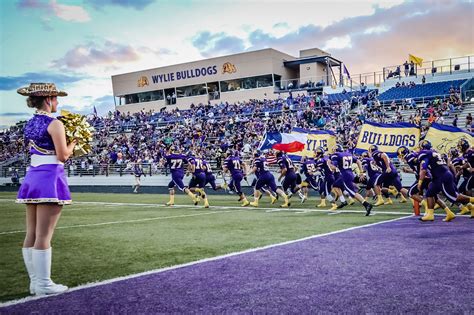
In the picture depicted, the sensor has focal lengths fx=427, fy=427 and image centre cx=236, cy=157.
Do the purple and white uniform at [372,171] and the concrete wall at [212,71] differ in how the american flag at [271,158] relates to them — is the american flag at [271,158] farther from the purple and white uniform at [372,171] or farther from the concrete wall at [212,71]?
the concrete wall at [212,71]

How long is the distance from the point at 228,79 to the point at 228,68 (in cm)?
106

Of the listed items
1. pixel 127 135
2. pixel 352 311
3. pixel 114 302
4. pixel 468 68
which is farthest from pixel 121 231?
pixel 127 135

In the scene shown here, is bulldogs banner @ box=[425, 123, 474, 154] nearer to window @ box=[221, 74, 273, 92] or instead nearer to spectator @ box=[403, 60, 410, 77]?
spectator @ box=[403, 60, 410, 77]

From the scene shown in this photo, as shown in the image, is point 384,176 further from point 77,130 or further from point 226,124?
point 226,124

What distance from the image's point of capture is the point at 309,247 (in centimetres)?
630

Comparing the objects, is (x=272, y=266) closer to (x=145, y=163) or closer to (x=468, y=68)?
(x=145, y=163)

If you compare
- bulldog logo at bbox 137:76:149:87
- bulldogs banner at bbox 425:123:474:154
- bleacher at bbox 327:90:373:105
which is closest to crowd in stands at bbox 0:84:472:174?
bleacher at bbox 327:90:373:105

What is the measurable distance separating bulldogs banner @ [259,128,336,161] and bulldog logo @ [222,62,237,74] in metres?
21.2

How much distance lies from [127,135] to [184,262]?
35998 millimetres

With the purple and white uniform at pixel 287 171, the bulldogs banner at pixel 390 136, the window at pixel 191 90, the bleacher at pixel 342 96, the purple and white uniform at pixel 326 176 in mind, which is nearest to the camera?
the purple and white uniform at pixel 326 176

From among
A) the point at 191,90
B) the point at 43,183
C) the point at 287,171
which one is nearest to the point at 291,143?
the point at 287,171

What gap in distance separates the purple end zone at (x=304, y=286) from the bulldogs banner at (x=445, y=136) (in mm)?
10552

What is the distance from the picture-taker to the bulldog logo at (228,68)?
4138 centimetres

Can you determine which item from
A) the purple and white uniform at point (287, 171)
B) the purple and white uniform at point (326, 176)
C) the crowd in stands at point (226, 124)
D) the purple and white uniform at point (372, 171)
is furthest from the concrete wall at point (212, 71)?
the purple and white uniform at point (326, 176)
